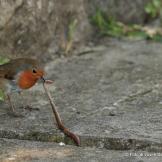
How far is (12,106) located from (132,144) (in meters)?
1.26

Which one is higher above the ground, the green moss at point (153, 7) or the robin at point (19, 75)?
the robin at point (19, 75)

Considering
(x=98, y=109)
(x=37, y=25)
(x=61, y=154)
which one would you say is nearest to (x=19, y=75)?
(x=98, y=109)

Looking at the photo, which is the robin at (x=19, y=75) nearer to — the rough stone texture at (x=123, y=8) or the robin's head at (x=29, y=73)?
the robin's head at (x=29, y=73)

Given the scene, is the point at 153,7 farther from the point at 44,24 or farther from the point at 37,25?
the point at 37,25

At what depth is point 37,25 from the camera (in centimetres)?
630

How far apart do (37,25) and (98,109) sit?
1.53m

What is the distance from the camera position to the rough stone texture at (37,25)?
5879 millimetres

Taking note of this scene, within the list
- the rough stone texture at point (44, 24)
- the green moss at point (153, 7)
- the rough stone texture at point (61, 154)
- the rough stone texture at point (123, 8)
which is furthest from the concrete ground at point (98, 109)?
the green moss at point (153, 7)

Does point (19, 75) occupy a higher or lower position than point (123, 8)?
higher

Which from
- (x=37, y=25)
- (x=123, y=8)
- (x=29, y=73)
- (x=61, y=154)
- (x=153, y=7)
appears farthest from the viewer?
(x=153, y=7)

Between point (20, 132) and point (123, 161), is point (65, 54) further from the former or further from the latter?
point (123, 161)

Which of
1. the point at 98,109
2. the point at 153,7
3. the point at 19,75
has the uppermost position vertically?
the point at 19,75

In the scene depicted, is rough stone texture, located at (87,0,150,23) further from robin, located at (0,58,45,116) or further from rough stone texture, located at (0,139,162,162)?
rough stone texture, located at (0,139,162,162)

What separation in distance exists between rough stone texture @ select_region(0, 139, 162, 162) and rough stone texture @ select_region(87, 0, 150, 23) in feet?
10.5
